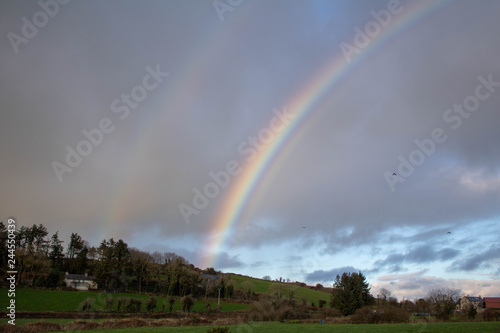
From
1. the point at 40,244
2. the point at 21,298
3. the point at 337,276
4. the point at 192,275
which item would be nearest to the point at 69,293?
the point at 21,298

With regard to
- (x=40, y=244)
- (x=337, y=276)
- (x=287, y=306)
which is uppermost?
(x=40, y=244)

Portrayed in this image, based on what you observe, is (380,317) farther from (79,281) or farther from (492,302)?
(79,281)

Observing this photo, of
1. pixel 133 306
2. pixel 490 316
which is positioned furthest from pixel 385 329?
pixel 133 306

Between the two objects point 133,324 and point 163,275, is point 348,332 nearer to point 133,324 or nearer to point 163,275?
point 133,324

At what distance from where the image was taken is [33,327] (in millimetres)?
37094

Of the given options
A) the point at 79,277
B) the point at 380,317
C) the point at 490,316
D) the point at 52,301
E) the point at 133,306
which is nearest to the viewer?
the point at 490,316

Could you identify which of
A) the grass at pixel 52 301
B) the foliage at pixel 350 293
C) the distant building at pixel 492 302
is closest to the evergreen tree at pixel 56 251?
the grass at pixel 52 301

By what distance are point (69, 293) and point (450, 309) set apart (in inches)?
3229

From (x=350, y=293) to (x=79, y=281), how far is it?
84633mm

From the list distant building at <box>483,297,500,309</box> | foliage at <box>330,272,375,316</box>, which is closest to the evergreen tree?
foliage at <box>330,272,375,316</box>

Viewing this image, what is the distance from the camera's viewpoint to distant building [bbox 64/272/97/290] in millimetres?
107312

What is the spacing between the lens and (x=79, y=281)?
11012 centimetres

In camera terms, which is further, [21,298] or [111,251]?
[111,251]

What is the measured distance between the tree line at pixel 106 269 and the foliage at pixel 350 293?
44.6 meters
